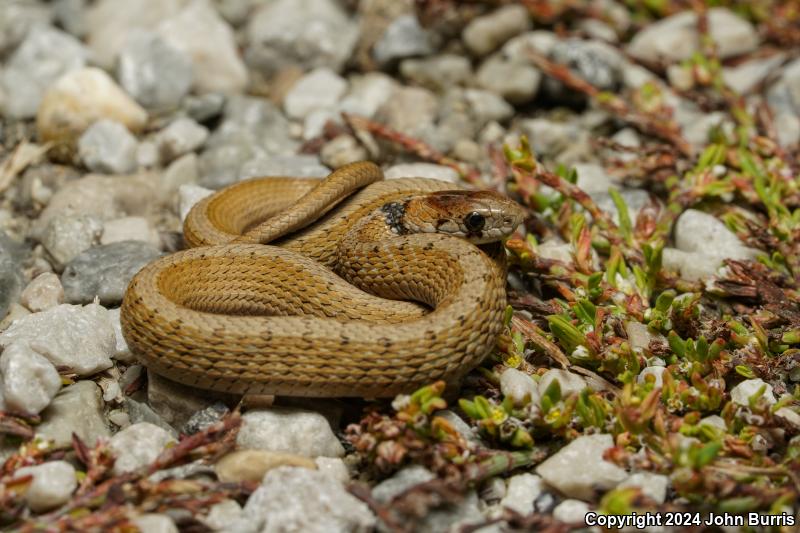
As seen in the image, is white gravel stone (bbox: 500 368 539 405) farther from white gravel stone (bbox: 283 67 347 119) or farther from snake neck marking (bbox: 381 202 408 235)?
white gravel stone (bbox: 283 67 347 119)

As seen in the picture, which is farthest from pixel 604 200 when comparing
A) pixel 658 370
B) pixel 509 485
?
pixel 509 485

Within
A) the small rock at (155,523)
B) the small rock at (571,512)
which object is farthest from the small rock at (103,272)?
the small rock at (571,512)

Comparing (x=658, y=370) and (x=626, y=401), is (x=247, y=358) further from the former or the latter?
(x=658, y=370)

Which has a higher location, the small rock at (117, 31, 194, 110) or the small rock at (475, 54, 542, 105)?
the small rock at (117, 31, 194, 110)

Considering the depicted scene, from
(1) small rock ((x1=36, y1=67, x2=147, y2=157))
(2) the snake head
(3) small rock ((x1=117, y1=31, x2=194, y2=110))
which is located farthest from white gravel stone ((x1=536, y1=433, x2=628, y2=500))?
(3) small rock ((x1=117, y1=31, x2=194, y2=110))

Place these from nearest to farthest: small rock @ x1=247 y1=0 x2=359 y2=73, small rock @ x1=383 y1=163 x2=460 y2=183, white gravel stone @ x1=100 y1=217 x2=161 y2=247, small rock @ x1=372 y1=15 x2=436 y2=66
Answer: white gravel stone @ x1=100 y1=217 x2=161 y2=247, small rock @ x1=383 y1=163 x2=460 y2=183, small rock @ x1=372 y1=15 x2=436 y2=66, small rock @ x1=247 y1=0 x2=359 y2=73

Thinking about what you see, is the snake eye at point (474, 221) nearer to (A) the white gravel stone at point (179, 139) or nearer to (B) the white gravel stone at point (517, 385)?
(B) the white gravel stone at point (517, 385)
